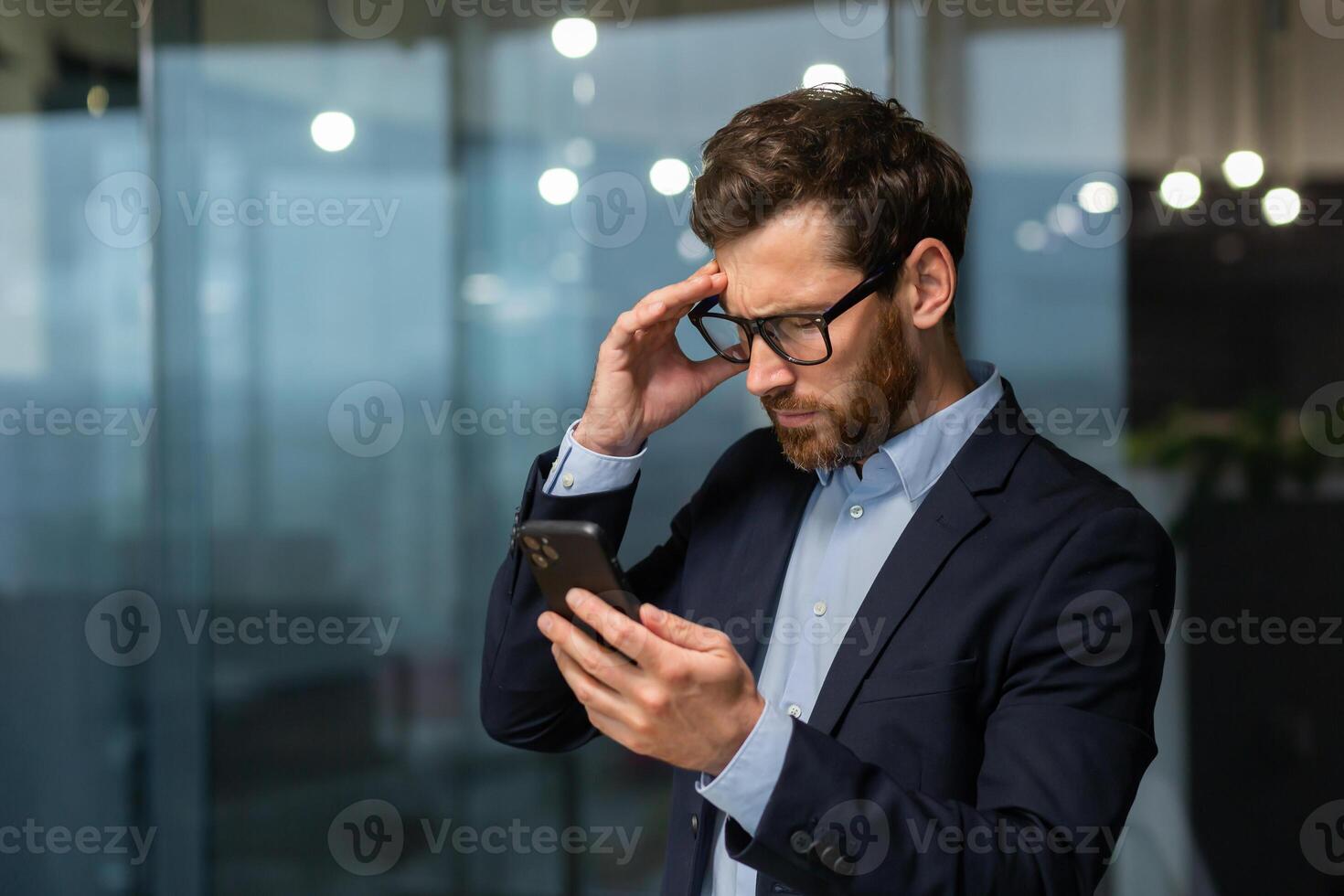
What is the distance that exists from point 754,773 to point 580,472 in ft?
1.79

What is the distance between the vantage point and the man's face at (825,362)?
152 cm

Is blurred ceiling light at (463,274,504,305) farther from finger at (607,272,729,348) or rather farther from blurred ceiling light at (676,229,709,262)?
finger at (607,272,729,348)

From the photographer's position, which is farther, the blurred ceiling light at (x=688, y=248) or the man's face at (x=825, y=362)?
the blurred ceiling light at (x=688, y=248)

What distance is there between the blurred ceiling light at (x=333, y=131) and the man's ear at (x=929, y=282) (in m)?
2.06

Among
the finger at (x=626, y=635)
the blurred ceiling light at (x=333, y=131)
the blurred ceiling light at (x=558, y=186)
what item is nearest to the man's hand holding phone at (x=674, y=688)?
the finger at (x=626, y=635)

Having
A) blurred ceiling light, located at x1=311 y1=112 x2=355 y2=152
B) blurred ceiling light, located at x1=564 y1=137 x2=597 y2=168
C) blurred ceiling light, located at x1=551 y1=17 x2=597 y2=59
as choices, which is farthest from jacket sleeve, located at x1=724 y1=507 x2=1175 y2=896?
blurred ceiling light, located at x1=311 y1=112 x2=355 y2=152

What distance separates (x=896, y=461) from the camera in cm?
154

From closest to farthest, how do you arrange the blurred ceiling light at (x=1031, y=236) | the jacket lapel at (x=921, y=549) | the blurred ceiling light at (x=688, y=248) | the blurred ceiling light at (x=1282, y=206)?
the jacket lapel at (x=921, y=549) → the blurred ceiling light at (x=1282, y=206) → the blurred ceiling light at (x=1031, y=236) → the blurred ceiling light at (x=688, y=248)

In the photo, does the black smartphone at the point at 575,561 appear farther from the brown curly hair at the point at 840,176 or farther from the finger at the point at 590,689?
the brown curly hair at the point at 840,176

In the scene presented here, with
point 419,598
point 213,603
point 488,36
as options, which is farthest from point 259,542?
point 488,36

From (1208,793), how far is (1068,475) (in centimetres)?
160

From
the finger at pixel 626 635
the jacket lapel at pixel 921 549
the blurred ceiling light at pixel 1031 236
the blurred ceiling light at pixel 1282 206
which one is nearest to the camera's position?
the finger at pixel 626 635

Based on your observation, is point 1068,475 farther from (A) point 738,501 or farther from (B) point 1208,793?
(B) point 1208,793

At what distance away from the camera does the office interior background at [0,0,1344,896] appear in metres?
2.72
